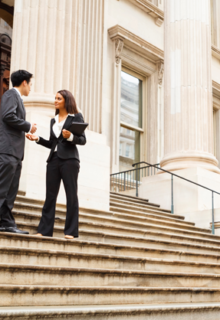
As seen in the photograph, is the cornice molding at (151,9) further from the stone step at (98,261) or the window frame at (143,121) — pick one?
the stone step at (98,261)

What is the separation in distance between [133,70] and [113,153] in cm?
370

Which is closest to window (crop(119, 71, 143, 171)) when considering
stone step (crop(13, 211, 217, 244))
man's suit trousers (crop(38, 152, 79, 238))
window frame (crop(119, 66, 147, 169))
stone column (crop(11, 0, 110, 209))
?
window frame (crop(119, 66, 147, 169))

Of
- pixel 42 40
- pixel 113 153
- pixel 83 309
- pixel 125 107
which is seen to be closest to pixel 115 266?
pixel 83 309

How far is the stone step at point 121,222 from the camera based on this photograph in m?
5.95

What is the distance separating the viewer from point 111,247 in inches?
226

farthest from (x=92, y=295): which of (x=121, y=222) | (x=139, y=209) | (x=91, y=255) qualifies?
(x=139, y=209)

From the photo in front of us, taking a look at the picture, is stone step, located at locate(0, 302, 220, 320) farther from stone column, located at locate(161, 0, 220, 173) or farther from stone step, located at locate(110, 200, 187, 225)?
stone column, located at locate(161, 0, 220, 173)

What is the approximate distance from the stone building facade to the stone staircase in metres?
1.72

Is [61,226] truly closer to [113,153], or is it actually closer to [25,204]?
[25,204]

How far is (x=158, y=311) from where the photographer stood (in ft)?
14.6

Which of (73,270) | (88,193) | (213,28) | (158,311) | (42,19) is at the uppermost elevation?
(213,28)

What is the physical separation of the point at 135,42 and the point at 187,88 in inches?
201

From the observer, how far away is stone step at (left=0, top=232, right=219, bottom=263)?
4.85 meters

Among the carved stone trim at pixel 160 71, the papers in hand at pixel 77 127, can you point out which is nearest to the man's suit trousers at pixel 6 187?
the papers in hand at pixel 77 127
